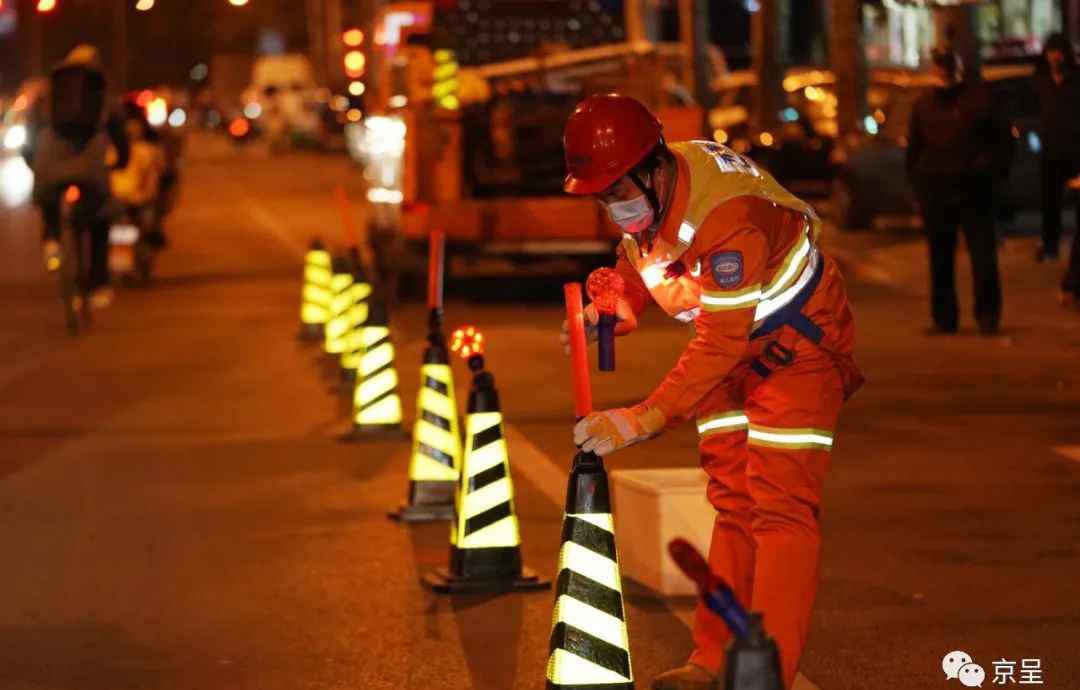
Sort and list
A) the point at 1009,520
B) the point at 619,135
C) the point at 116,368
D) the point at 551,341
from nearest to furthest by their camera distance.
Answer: the point at 619,135 → the point at 1009,520 → the point at 116,368 → the point at 551,341

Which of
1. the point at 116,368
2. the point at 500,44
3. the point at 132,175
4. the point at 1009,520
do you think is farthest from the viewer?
the point at 500,44

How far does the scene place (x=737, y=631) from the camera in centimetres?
445

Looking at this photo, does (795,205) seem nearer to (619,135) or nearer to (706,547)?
(619,135)

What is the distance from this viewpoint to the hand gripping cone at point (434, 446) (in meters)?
10.1

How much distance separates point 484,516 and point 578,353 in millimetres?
2359

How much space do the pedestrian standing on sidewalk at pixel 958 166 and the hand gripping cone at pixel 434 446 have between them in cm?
629

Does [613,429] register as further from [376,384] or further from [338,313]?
[338,313]

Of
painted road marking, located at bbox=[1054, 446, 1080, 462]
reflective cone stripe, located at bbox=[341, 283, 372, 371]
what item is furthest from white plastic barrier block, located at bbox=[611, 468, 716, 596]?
reflective cone stripe, located at bbox=[341, 283, 372, 371]

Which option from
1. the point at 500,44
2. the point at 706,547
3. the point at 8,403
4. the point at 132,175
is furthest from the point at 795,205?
the point at 500,44

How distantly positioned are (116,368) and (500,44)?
15425 mm

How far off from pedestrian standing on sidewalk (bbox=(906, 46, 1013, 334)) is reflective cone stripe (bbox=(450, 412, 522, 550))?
761 centimetres

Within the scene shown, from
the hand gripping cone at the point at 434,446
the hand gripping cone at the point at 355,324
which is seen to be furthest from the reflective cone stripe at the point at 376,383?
the hand gripping cone at the point at 434,446

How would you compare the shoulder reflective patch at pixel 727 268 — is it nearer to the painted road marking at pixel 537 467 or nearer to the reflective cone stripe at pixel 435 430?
→ the painted road marking at pixel 537 467

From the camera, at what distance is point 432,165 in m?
20.5
